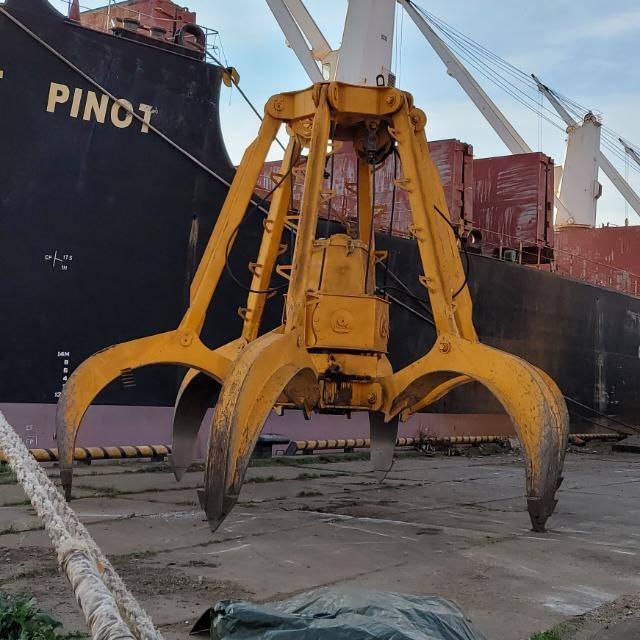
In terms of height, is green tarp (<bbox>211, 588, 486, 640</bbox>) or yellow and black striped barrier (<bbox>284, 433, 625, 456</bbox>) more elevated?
green tarp (<bbox>211, 588, 486, 640</bbox>)

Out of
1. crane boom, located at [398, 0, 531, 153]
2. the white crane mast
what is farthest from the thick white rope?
crane boom, located at [398, 0, 531, 153]

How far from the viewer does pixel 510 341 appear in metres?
15.6

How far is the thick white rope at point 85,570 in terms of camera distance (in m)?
1.73

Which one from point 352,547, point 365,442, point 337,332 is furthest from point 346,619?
point 365,442

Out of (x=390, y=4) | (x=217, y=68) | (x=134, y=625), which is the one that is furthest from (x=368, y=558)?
(x=390, y=4)

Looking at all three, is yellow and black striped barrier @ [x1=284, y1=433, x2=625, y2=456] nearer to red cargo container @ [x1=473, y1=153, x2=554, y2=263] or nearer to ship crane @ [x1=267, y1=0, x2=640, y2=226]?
red cargo container @ [x1=473, y1=153, x2=554, y2=263]

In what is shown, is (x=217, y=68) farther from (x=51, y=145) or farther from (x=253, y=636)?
(x=253, y=636)

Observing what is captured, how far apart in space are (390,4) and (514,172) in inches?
202

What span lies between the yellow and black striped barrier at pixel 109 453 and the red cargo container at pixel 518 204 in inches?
388

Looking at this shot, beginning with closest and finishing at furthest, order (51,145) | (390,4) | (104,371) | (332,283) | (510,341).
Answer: (104,371) < (332,283) < (51,145) < (390,4) < (510,341)

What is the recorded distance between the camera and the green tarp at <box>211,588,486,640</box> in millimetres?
2170

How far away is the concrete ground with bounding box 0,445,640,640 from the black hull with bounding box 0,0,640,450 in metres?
1.68

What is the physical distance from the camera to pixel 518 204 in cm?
1733

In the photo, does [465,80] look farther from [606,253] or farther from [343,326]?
[343,326]
